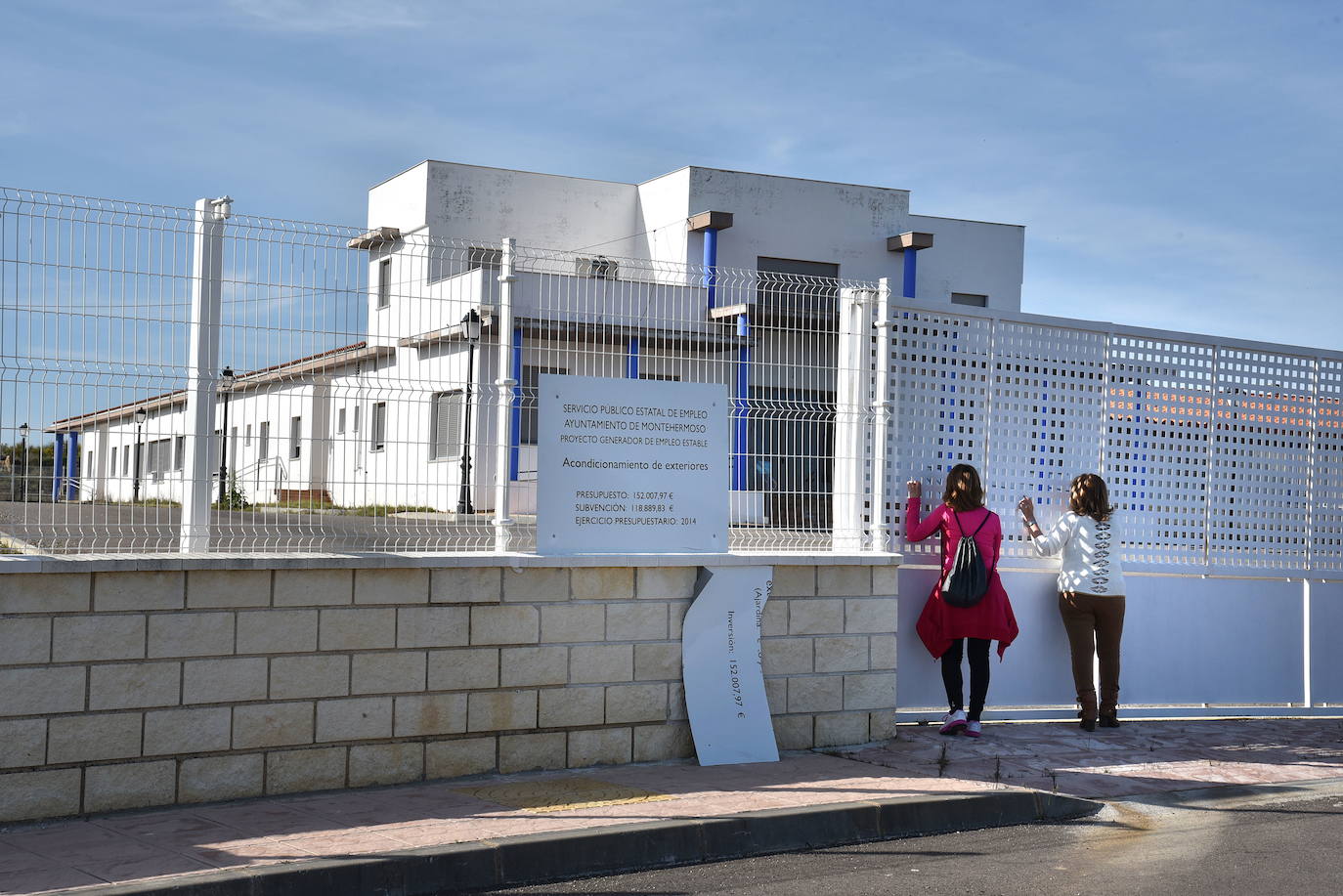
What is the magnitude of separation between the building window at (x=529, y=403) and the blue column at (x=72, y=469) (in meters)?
2.42

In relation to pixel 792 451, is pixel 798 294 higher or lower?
higher

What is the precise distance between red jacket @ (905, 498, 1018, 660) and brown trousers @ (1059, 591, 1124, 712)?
753mm

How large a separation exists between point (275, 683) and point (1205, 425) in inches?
310

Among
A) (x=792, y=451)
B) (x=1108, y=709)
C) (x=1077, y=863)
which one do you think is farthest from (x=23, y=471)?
(x=1108, y=709)

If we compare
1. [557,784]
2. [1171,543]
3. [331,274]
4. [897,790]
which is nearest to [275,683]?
[557,784]

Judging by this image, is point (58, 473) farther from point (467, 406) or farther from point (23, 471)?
point (467, 406)

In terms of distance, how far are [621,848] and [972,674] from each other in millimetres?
4059

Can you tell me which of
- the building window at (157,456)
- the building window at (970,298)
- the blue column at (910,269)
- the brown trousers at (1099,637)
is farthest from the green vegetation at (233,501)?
the building window at (970,298)

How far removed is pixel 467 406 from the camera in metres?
7.77

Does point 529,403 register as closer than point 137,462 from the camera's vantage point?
No

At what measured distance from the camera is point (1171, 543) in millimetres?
11055

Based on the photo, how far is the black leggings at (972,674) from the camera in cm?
950

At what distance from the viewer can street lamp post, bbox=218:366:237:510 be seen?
7.19m

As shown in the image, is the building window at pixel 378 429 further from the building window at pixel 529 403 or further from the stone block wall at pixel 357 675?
the building window at pixel 529 403
